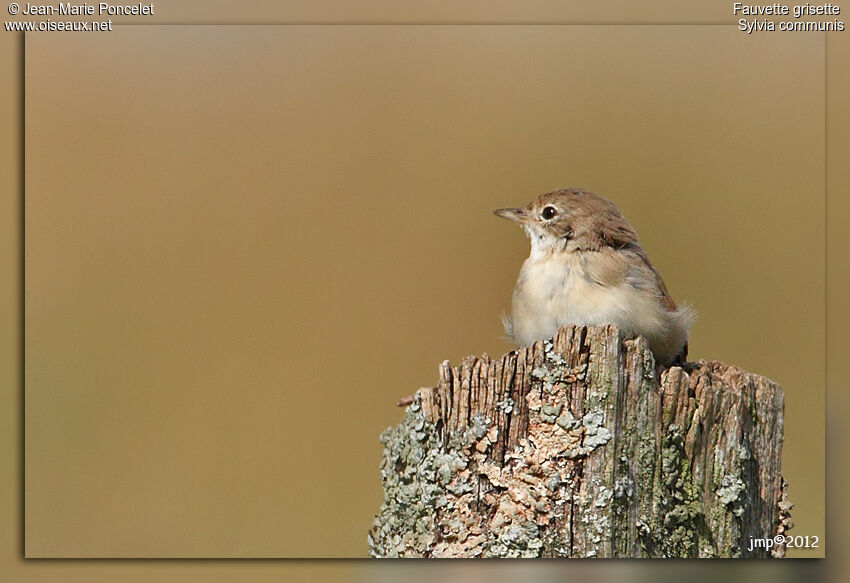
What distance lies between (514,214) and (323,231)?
5.06ft

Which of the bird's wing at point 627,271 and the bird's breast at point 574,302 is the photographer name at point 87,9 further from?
the bird's wing at point 627,271

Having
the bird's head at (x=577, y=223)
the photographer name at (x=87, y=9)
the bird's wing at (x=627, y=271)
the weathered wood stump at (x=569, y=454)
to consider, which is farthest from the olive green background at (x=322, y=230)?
the weathered wood stump at (x=569, y=454)

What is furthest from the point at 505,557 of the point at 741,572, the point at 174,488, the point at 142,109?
the point at 142,109

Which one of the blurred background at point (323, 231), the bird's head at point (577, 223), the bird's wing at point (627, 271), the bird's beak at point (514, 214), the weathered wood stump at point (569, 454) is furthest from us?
the blurred background at point (323, 231)

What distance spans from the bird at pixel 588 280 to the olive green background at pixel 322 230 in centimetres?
62

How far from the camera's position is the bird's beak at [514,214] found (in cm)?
597

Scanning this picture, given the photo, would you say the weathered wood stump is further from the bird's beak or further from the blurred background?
the bird's beak

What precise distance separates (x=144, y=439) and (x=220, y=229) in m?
1.51

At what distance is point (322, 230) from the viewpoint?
6.88 meters

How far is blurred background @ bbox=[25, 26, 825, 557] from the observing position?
6109mm

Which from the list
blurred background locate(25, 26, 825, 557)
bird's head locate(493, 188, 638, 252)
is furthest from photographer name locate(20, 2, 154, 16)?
bird's head locate(493, 188, 638, 252)

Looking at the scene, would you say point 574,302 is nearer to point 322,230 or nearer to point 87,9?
point 322,230

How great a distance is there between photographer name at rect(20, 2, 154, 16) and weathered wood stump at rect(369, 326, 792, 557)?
320 cm

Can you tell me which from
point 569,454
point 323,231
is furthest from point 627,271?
point 323,231
